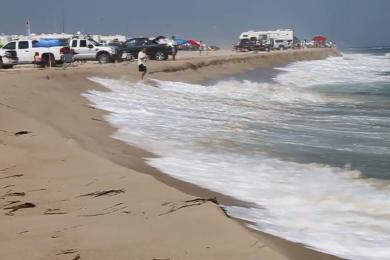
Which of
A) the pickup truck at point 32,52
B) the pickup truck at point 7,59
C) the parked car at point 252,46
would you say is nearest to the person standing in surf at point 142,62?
the pickup truck at point 32,52

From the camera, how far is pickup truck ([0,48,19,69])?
30203mm

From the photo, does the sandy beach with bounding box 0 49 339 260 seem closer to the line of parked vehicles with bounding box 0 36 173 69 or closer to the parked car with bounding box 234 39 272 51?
the line of parked vehicles with bounding box 0 36 173 69

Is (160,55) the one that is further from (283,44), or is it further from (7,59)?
(283,44)

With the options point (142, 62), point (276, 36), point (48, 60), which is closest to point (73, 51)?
point (48, 60)

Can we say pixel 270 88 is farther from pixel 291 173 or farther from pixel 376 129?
pixel 291 173

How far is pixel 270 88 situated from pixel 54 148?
22.0 m

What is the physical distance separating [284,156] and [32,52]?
2423 cm

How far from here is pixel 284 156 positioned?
34.7ft

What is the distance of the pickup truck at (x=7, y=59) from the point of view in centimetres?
3020

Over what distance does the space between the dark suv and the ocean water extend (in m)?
16.7

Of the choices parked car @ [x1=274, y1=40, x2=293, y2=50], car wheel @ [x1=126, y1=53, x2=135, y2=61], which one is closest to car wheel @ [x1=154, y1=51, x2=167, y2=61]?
car wheel @ [x1=126, y1=53, x2=135, y2=61]

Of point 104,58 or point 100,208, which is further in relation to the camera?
point 104,58

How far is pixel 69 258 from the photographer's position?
448cm

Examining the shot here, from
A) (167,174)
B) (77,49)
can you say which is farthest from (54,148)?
(77,49)
